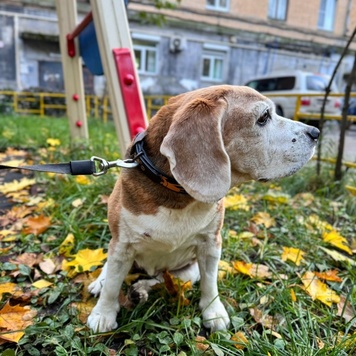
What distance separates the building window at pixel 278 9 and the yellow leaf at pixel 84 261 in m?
19.9

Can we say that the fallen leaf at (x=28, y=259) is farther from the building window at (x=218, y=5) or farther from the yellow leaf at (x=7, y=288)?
the building window at (x=218, y=5)

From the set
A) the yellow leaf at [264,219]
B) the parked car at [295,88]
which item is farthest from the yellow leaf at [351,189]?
the parked car at [295,88]

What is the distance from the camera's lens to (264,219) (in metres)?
3.07

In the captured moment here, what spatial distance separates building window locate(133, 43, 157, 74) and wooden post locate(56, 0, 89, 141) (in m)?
12.6

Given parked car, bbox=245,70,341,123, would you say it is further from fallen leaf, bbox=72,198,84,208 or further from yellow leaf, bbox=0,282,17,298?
yellow leaf, bbox=0,282,17,298

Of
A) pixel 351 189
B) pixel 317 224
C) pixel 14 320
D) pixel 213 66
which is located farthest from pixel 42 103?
pixel 14 320

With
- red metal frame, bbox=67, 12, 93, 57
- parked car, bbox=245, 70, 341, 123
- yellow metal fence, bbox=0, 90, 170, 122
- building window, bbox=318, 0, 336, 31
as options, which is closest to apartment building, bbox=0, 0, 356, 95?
building window, bbox=318, 0, 336, 31

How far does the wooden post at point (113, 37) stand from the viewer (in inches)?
112

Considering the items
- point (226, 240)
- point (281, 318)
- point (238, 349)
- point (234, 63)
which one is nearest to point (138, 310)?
point (238, 349)

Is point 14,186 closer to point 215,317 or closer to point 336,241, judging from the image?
point 215,317

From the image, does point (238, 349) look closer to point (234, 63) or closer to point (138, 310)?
point (138, 310)

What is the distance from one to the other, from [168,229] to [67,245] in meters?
1.15

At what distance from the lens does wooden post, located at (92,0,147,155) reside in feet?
9.33

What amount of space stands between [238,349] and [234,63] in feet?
59.3
